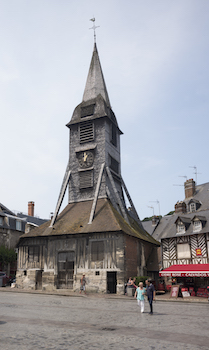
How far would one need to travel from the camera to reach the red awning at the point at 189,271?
2118cm

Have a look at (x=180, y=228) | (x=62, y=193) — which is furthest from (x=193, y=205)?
(x=62, y=193)

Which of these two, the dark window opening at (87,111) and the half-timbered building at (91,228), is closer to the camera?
the half-timbered building at (91,228)

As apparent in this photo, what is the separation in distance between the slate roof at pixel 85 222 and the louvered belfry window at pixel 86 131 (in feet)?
20.1

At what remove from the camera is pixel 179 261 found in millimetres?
25125

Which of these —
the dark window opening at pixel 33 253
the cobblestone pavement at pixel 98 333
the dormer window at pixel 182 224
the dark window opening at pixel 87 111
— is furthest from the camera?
the dark window opening at pixel 87 111

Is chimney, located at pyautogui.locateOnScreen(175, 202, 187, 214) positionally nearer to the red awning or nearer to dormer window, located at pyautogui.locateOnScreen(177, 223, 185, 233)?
dormer window, located at pyautogui.locateOnScreen(177, 223, 185, 233)

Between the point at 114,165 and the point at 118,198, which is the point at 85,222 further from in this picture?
the point at 114,165

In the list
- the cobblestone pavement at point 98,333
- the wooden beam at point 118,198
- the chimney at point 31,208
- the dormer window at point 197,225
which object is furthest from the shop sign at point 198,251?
the chimney at point 31,208

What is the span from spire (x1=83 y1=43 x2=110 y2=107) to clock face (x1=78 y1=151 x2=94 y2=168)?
242 inches

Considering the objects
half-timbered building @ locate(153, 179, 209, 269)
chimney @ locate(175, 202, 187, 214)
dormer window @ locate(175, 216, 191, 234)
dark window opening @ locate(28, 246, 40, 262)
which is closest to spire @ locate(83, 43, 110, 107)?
chimney @ locate(175, 202, 187, 214)

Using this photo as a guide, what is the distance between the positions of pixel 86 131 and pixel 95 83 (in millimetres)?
5884

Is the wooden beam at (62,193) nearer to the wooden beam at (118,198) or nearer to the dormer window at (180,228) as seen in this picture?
the wooden beam at (118,198)

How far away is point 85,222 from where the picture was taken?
25109 mm

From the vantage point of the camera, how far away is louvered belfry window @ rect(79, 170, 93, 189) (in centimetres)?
2869
